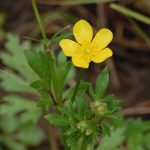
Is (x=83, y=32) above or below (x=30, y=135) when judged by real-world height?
above

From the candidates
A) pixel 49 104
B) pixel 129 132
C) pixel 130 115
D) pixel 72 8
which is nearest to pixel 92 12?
pixel 72 8

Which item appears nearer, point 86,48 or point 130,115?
point 86,48

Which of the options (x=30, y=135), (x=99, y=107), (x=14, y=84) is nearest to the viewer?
(x=99, y=107)

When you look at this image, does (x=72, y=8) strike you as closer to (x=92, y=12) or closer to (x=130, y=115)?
(x=92, y=12)

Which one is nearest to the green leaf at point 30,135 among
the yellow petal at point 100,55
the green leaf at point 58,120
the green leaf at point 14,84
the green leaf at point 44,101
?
the green leaf at point 14,84

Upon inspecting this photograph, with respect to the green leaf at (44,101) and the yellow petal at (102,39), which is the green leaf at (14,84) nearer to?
the green leaf at (44,101)

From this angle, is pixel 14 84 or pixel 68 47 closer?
pixel 68 47

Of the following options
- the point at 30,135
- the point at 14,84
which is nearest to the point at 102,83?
the point at 14,84

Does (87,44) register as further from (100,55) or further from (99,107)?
(99,107)
